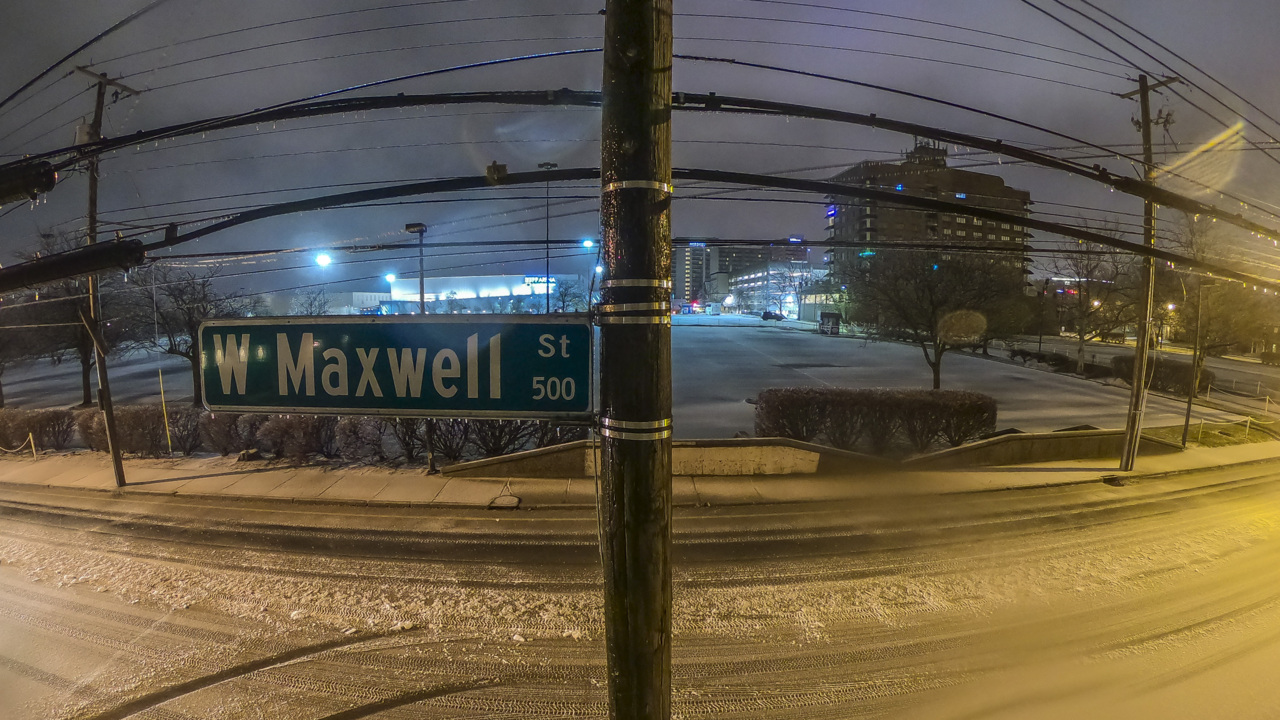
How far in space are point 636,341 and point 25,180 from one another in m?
7.44

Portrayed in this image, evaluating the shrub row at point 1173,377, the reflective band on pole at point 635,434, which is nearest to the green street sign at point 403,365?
the reflective band on pole at point 635,434

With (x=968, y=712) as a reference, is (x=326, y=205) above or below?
above

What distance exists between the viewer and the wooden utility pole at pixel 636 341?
1.75m

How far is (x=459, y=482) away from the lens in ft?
31.4

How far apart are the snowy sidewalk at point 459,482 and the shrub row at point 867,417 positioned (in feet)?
4.20

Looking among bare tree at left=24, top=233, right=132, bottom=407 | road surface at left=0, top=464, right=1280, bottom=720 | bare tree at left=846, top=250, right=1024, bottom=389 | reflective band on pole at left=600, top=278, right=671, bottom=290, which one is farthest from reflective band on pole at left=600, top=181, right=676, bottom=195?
bare tree at left=24, top=233, right=132, bottom=407

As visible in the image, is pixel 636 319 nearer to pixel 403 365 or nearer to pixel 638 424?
pixel 638 424

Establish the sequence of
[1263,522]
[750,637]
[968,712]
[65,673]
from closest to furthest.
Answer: [968,712]
[65,673]
[750,637]
[1263,522]

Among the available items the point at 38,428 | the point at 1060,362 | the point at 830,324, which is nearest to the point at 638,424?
the point at 38,428

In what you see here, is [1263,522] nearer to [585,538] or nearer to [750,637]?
[750,637]

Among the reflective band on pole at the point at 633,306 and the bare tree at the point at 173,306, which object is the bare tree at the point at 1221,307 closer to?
the reflective band on pole at the point at 633,306

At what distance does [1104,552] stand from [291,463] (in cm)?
1378

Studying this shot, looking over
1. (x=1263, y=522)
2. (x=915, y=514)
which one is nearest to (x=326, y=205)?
(x=915, y=514)

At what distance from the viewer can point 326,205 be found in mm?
5816
